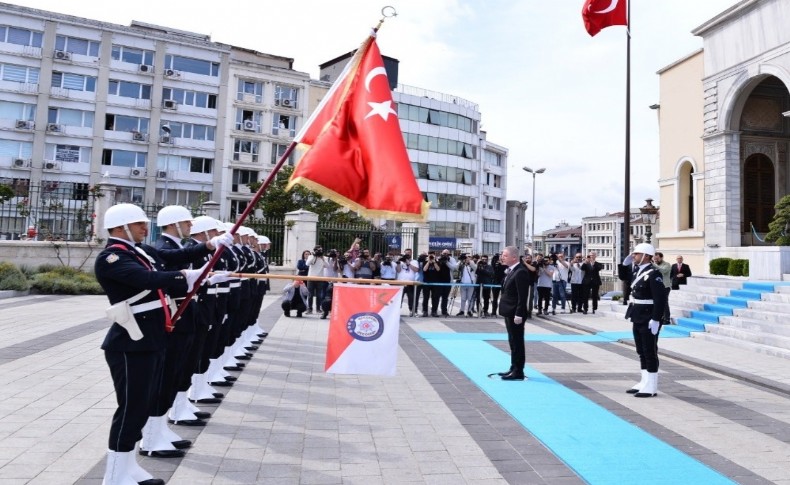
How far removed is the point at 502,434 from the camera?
6.03 metres

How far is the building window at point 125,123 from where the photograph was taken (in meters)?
45.5

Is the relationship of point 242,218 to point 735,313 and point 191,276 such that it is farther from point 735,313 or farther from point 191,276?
point 735,313

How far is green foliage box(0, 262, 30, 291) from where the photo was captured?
1856 centimetres

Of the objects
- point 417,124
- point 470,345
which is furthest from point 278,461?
point 417,124

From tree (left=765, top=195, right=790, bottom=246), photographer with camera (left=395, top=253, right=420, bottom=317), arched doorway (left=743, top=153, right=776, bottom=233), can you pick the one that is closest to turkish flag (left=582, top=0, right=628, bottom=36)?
arched doorway (left=743, top=153, right=776, bottom=233)

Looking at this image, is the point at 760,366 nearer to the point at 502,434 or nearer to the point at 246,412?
the point at 502,434

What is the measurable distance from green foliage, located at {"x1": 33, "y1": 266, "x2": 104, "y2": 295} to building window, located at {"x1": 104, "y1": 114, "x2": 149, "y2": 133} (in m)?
28.1

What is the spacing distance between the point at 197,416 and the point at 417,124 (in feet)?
177

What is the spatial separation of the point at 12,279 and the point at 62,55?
3118cm

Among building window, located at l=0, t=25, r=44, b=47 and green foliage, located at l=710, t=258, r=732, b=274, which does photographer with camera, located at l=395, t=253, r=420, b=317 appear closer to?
green foliage, located at l=710, t=258, r=732, b=274

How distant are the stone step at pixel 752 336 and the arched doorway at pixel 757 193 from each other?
377 inches

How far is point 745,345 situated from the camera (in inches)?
484

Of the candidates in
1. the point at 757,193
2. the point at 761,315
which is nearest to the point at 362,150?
the point at 761,315

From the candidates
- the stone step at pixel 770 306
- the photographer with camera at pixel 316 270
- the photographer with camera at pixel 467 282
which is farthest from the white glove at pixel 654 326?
the photographer with camera at pixel 467 282
